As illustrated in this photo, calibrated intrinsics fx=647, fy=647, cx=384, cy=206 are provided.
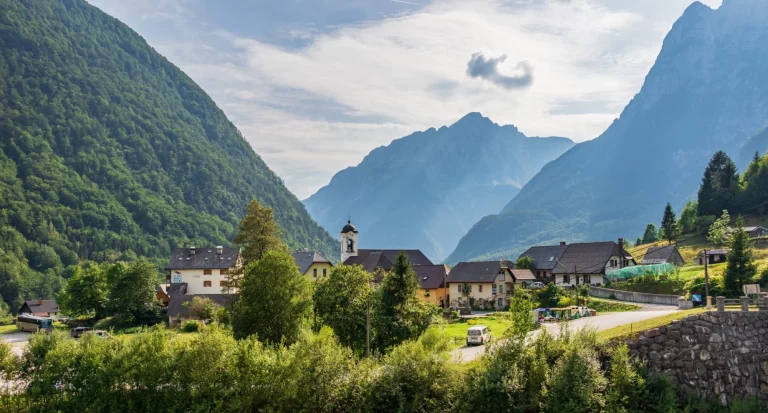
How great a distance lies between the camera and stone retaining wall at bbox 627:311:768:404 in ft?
104

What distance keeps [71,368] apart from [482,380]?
19828mm

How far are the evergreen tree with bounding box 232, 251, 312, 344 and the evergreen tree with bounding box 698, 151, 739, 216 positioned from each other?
92.9 meters

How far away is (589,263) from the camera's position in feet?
279

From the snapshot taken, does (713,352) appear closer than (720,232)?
Yes

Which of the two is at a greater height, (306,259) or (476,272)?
(306,259)

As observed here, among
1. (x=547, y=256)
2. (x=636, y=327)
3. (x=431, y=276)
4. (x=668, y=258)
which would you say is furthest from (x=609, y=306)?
(x=547, y=256)

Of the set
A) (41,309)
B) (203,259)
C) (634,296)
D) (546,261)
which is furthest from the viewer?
(41,309)

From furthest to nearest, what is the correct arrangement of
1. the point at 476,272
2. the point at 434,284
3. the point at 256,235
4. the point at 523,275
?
1. the point at 523,275
2. the point at 434,284
3. the point at 476,272
4. the point at 256,235

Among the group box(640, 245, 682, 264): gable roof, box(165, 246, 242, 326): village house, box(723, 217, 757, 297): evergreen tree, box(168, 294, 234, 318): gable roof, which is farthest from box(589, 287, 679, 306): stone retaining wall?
box(165, 246, 242, 326): village house

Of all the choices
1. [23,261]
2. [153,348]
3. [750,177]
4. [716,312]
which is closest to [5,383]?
[153,348]

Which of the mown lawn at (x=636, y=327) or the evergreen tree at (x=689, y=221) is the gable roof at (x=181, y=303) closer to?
the mown lawn at (x=636, y=327)

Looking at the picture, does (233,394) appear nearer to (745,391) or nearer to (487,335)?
(487,335)

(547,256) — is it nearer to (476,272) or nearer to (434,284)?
(476,272)

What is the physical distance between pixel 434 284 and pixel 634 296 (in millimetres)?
27574
